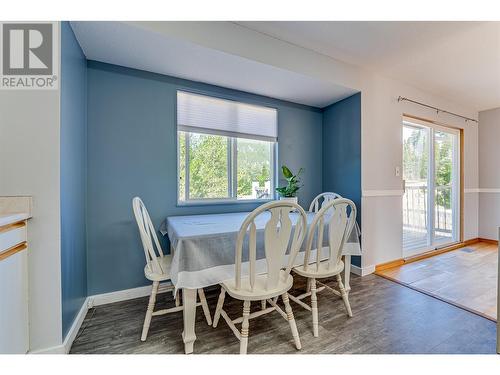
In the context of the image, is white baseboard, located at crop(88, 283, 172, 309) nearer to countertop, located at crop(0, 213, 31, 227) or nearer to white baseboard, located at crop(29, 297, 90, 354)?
white baseboard, located at crop(29, 297, 90, 354)

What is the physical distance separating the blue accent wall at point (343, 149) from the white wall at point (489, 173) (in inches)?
125

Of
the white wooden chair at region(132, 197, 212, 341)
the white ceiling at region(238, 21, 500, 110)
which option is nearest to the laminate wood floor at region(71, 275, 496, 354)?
the white wooden chair at region(132, 197, 212, 341)

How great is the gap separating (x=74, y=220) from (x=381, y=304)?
2.59 m

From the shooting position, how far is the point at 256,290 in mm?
1341

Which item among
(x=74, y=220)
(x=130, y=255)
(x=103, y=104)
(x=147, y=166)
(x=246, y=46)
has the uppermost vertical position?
(x=246, y=46)

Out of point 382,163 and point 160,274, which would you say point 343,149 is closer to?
point 382,163

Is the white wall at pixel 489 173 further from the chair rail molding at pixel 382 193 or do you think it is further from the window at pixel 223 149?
the window at pixel 223 149

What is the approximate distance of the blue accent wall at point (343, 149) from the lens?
2.66 meters

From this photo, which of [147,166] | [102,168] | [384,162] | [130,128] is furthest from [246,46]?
[384,162]

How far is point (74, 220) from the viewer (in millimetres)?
1614

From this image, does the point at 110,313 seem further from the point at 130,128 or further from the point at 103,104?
the point at 103,104

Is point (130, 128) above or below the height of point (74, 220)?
above

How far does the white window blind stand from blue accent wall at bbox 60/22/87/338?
0.84 meters

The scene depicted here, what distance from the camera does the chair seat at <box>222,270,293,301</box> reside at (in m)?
1.29
